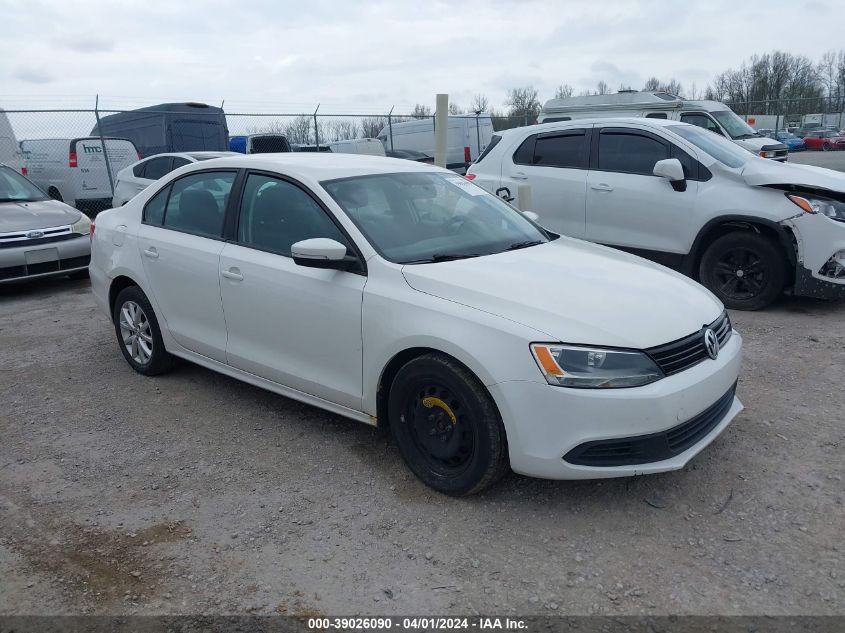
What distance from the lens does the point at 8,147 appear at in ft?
46.8

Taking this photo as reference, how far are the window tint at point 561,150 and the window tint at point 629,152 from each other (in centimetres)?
23

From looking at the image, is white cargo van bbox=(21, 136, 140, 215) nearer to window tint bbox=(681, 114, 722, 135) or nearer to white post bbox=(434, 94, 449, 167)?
white post bbox=(434, 94, 449, 167)

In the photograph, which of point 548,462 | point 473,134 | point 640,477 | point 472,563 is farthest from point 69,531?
point 473,134

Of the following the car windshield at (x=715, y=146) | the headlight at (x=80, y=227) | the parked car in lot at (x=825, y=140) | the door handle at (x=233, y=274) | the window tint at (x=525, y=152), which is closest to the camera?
the door handle at (x=233, y=274)

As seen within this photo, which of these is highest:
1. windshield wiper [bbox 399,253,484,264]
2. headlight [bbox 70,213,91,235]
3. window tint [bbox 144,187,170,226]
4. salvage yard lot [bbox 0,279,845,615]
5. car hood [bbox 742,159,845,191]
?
car hood [bbox 742,159,845,191]

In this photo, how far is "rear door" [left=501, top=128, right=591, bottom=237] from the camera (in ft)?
24.4

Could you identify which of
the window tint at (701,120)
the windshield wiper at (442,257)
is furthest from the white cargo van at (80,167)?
the windshield wiper at (442,257)

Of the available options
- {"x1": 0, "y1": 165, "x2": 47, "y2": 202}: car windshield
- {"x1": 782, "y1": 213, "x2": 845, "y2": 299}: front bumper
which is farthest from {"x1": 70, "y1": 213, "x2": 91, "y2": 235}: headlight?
{"x1": 782, "y1": 213, "x2": 845, "y2": 299}: front bumper

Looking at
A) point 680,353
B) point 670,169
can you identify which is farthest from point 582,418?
point 670,169

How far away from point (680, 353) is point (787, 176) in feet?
13.1

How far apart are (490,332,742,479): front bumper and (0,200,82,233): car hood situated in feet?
23.1

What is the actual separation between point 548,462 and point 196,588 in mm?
1526

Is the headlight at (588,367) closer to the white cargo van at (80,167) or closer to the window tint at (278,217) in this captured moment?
the window tint at (278,217)

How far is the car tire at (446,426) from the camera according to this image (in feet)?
10.3
